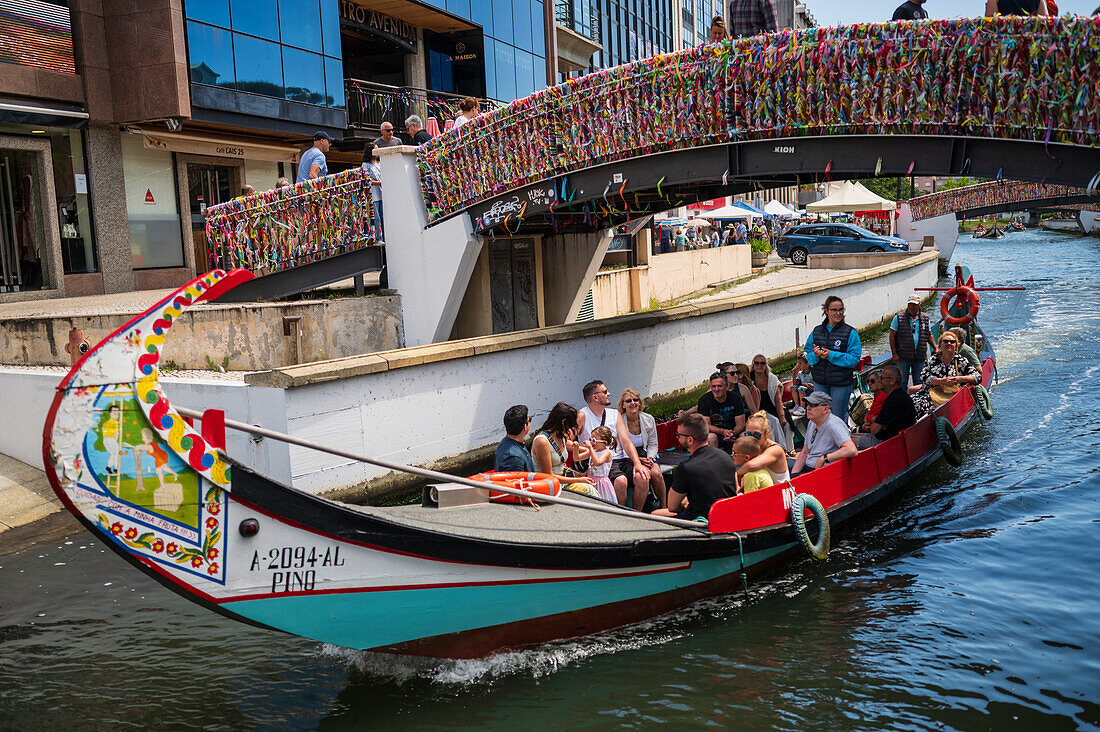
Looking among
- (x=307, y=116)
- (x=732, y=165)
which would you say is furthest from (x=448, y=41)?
(x=732, y=165)

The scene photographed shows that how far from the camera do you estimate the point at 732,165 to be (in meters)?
11.6

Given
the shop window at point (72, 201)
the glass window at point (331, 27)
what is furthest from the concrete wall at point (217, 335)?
the glass window at point (331, 27)

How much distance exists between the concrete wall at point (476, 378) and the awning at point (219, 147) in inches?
403

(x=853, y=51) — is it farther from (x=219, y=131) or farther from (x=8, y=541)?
(x=219, y=131)

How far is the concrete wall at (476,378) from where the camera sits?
35.0 feet

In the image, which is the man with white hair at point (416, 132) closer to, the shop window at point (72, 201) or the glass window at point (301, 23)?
the glass window at point (301, 23)

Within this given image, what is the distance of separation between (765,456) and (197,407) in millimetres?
6759

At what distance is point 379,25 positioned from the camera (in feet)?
81.3

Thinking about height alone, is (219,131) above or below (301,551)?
above

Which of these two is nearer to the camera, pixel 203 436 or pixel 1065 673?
pixel 203 436

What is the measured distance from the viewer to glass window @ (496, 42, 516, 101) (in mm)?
27984

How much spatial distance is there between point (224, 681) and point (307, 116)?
16.5m

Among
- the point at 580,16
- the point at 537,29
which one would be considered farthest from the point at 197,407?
the point at 580,16

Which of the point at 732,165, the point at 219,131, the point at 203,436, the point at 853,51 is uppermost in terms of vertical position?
the point at 219,131
